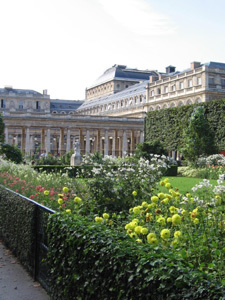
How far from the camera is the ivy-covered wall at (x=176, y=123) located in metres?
34.3

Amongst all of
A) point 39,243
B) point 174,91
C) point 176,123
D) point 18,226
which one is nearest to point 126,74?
point 174,91

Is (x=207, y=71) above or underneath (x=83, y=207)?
above

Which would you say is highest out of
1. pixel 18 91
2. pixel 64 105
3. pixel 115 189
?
pixel 18 91

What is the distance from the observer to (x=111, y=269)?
3.61 metres

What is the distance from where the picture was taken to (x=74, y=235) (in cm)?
437

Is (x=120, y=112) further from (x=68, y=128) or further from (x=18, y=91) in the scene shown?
(x=18, y=91)

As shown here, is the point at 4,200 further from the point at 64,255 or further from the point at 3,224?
the point at 64,255

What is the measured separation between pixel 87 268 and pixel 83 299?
0.33 m

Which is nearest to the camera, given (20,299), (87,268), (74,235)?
(87,268)

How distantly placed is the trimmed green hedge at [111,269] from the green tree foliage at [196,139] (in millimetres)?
25508

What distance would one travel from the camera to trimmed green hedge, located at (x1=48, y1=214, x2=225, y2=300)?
9.33 ft

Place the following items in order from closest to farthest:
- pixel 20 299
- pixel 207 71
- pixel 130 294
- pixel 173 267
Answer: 1. pixel 173 267
2. pixel 130 294
3. pixel 20 299
4. pixel 207 71

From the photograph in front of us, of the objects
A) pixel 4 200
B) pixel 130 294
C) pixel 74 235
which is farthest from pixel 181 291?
pixel 4 200

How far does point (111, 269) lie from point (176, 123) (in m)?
38.4
